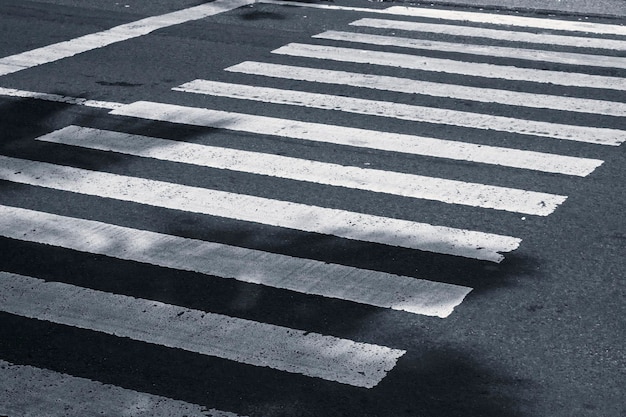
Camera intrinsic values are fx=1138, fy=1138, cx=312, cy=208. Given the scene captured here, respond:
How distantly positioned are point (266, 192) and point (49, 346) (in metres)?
2.41

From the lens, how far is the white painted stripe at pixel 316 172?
733 centimetres

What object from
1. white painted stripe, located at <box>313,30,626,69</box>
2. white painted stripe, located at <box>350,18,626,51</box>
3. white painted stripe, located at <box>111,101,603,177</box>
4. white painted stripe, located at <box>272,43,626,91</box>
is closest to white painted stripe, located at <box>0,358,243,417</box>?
white painted stripe, located at <box>111,101,603,177</box>

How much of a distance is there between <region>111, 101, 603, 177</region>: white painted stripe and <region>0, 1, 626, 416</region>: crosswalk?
0.02 meters

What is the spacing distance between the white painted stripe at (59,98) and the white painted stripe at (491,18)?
15.2 ft

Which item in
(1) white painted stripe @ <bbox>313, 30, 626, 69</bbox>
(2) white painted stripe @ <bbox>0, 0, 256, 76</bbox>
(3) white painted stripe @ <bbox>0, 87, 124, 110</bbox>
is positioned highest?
(2) white painted stripe @ <bbox>0, 0, 256, 76</bbox>

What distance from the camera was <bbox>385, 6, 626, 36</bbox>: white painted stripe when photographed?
12.6 meters

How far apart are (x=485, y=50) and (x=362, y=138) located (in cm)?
342

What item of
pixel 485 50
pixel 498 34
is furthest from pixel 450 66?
pixel 498 34

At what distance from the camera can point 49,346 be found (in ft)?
17.7

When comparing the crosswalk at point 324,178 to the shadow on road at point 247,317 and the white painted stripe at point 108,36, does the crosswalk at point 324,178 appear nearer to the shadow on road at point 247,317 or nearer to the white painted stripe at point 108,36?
the shadow on road at point 247,317

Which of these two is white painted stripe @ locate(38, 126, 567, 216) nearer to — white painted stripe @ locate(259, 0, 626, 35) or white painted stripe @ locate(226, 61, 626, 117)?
white painted stripe @ locate(226, 61, 626, 117)

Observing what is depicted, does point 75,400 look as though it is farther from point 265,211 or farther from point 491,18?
point 491,18

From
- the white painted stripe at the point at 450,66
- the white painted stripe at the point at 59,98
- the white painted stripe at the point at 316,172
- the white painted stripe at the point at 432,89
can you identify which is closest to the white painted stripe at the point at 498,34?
the white painted stripe at the point at 450,66

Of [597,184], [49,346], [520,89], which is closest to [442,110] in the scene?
[520,89]
